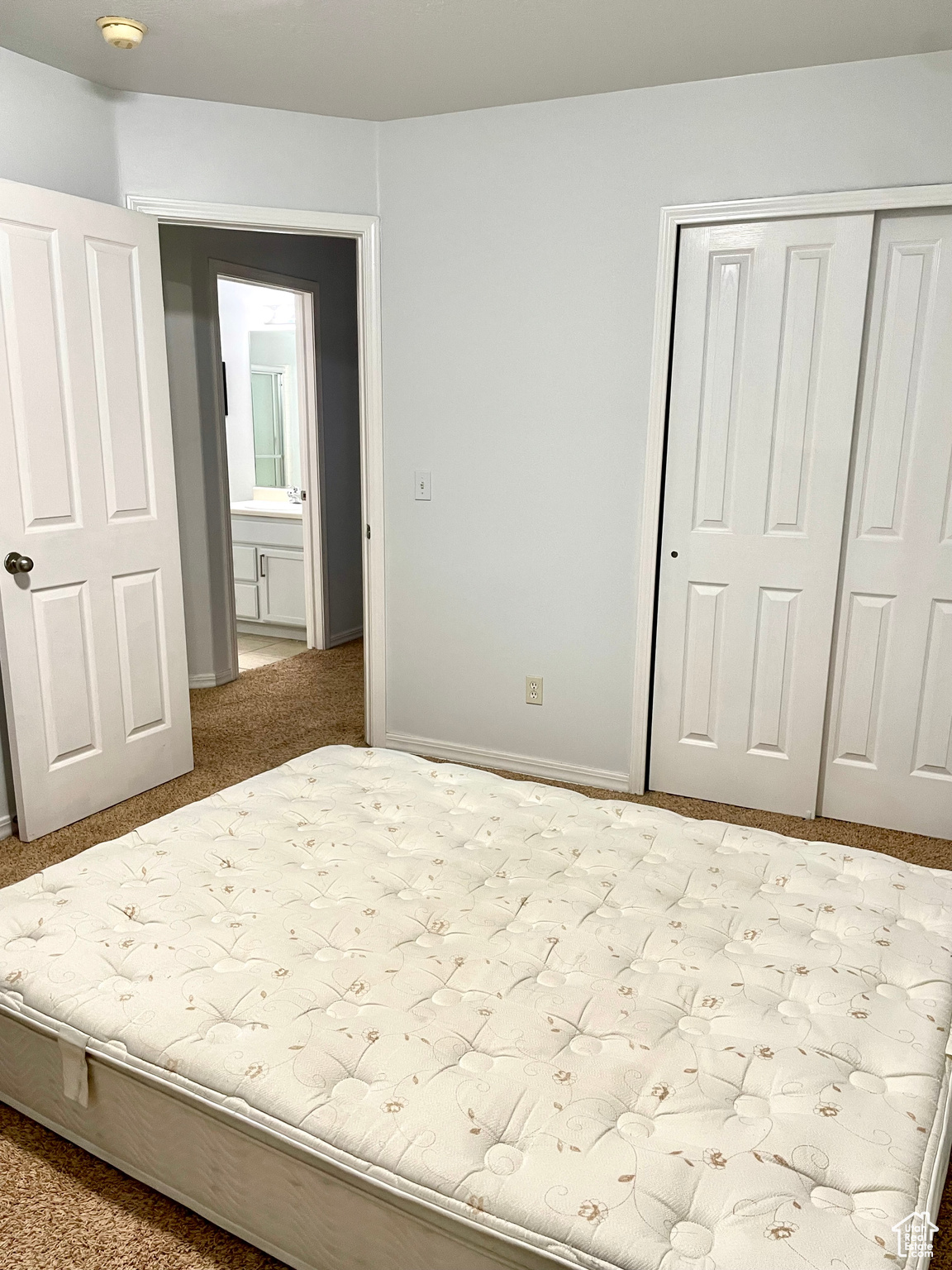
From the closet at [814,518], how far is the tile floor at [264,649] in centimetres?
284

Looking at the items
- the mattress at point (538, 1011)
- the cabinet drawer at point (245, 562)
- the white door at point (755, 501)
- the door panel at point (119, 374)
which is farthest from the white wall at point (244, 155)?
the cabinet drawer at point (245, 562)

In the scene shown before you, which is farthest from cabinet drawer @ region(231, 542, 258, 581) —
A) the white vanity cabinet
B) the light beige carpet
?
the light beige carpet

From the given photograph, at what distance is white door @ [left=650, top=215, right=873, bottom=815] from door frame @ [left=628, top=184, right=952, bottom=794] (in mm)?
37

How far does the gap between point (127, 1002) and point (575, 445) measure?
7.97ft

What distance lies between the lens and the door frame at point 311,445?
519cm

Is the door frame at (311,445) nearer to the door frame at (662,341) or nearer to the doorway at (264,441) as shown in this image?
the doorway at (264,441)

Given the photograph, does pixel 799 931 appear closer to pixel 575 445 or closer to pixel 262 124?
pixel 575 445

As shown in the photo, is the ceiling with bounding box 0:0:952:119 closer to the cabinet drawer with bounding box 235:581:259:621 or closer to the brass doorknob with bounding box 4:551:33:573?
the brass doorknob with bounding box 4:551:33:573

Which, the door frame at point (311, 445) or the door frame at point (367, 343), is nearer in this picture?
the door frame at point (367, 343)

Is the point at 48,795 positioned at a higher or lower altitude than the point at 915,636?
lower

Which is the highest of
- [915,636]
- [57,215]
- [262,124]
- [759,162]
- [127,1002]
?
[262,124]

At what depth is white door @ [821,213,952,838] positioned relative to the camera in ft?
9.40

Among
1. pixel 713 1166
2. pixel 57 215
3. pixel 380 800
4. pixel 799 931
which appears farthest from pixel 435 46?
pixel 713 1166

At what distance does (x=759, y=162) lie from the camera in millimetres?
2926
